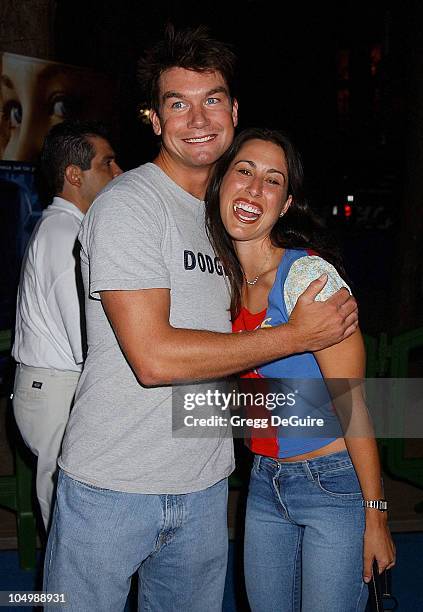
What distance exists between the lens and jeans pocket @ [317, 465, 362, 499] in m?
2.45

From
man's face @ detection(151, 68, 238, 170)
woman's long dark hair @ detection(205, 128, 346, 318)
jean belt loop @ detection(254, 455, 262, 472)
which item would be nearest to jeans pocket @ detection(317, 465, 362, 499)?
jean belt loop @ detection(254, 455, 262, 472)

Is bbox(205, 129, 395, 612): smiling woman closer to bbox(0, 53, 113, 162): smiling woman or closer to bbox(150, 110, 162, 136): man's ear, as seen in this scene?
bbox(150, 110, 162, 136): man's ear

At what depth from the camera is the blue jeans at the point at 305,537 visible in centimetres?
242

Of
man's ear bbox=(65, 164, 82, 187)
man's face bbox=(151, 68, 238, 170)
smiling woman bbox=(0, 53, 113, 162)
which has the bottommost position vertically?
man's face bbox=(151, 68, 238, 170)

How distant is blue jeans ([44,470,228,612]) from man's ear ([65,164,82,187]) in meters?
2.10

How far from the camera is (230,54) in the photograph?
2.67 meters

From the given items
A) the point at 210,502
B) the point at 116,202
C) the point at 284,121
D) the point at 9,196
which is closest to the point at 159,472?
the point at 210,502

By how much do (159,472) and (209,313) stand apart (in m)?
0.51

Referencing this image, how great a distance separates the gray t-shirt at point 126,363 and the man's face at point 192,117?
226 millimetres

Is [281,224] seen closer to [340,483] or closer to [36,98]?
[340,483]

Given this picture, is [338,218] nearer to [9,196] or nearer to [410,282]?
[410,282]

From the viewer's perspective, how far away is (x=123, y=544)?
2.25 metres

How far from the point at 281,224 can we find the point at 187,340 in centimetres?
82

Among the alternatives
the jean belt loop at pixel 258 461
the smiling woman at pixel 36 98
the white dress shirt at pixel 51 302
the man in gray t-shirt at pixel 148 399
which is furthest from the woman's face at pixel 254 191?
the smiling woman at pixel 36 98
